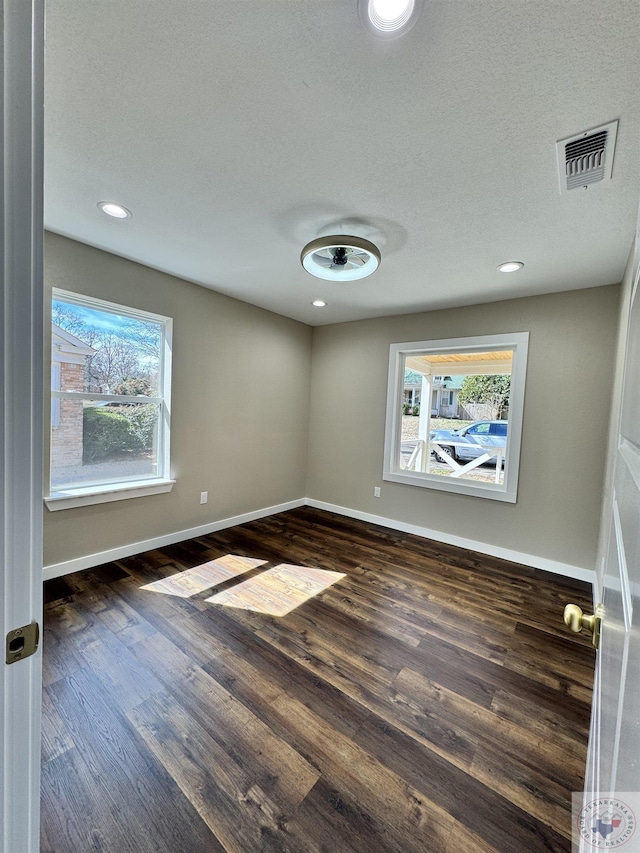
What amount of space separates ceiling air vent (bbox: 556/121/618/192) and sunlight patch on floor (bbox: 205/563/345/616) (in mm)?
2780

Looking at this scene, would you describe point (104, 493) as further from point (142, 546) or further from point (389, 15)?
point (389, 15)

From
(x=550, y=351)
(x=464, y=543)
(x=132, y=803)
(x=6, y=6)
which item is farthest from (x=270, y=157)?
(x=464, y=543)

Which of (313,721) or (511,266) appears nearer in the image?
(313,721)

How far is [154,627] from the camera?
207cm

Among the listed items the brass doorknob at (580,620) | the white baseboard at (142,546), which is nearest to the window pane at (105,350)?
the white baseboard at (142,546)

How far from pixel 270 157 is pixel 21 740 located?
201 centimetres

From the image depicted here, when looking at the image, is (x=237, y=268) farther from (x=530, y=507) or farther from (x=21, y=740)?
(x=530, y=507)

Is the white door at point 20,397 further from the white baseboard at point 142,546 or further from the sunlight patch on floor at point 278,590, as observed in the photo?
the white baseboard at point 142,546

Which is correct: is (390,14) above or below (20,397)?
above

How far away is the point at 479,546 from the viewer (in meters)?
3.43

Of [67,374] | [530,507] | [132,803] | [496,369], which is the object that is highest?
[496,369]
